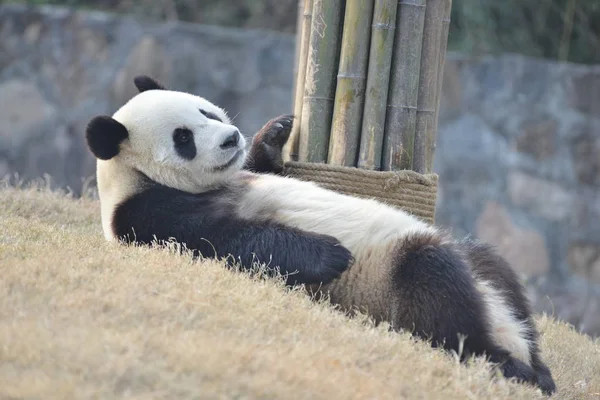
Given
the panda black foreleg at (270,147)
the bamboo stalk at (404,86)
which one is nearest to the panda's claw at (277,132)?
the panda black foreleg at (270,147)

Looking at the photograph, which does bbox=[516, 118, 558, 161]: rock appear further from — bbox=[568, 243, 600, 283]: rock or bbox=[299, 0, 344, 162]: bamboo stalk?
bbox=[299, 0, 344, 162]: bamboo stalk

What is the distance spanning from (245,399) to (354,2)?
2605mm

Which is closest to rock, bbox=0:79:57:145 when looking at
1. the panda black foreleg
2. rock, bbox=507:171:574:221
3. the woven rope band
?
rock, bbox=507:171:574:221

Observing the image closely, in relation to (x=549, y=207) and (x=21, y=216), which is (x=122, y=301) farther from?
(x=549, y=207)

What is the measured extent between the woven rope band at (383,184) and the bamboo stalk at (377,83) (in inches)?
4.0

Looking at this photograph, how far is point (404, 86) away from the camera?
4699mm

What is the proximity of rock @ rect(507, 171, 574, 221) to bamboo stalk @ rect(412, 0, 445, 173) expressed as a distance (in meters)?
3.58

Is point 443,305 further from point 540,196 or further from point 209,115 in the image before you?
point 540,196

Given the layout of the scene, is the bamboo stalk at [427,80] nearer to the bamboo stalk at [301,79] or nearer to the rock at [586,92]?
the bamboo stalk at [301,79]

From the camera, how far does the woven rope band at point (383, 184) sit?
4.68 meters

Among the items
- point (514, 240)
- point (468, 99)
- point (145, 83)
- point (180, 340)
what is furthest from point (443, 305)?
point (468, 99)

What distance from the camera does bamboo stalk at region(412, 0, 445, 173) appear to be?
476 centimetres

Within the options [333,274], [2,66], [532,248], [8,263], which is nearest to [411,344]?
[333,274]

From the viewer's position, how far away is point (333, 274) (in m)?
3.91
